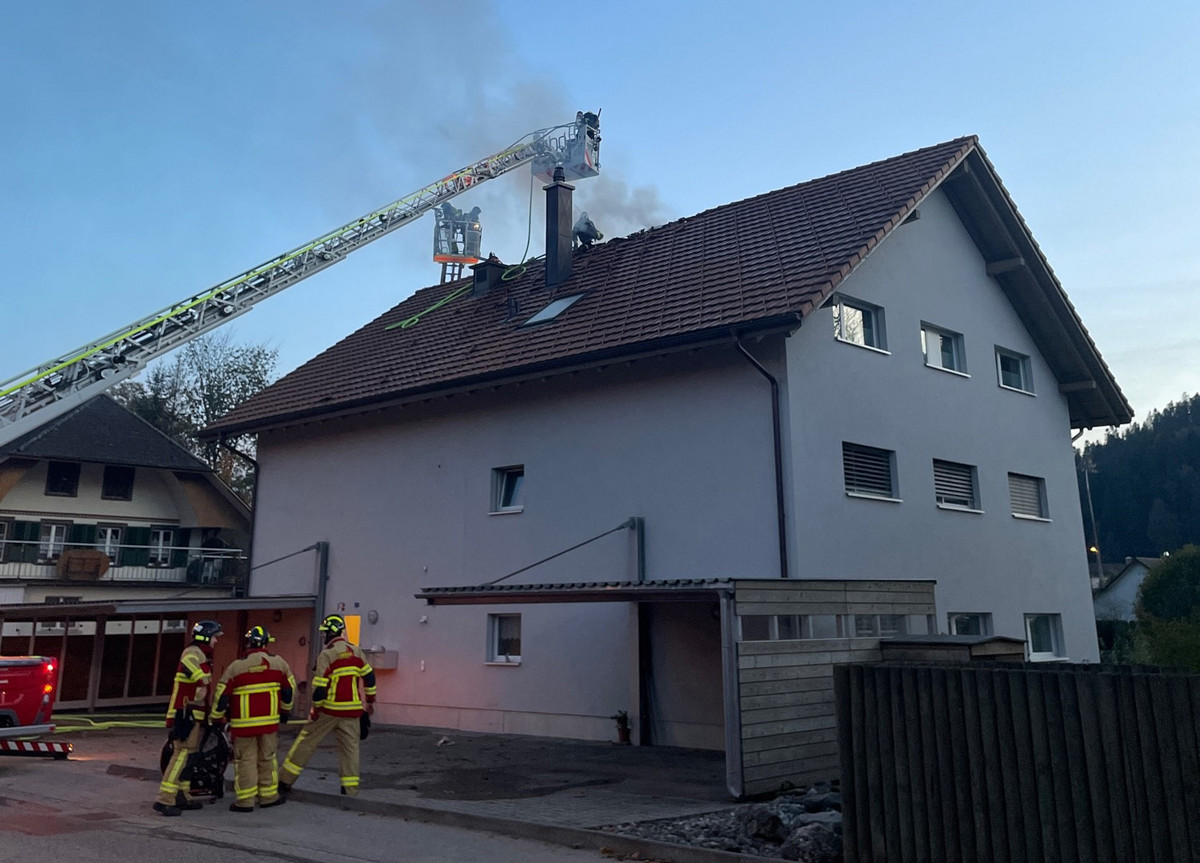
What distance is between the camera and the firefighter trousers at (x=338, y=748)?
33.0ft

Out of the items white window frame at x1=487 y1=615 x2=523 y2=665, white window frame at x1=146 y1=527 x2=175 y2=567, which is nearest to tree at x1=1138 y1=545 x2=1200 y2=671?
white window frame at x1=487 y1=615 x2=523 y2=665

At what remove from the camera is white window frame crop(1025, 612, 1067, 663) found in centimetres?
1855

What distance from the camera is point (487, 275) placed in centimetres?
2245

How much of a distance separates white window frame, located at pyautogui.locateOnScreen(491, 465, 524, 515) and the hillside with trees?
7437cm

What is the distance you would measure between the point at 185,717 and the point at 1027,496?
1572 cm

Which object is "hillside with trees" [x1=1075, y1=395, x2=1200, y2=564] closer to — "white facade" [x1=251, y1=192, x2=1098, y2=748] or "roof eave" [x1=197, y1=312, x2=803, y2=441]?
"white facade" [x1=251, y1=192, x2=1098, y2=748]

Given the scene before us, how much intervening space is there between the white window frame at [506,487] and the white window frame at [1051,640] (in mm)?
9574

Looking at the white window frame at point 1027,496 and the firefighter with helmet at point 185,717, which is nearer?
the firefighter with helmet at point 185,717

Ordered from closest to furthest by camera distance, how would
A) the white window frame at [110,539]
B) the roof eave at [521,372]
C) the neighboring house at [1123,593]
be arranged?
the roof eave at [521,372] → the white window frame at [110,539] → the neighboring house at [1123,593]

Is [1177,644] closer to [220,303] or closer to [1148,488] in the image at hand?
[220,303]

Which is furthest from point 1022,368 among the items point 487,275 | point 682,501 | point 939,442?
point 487,275

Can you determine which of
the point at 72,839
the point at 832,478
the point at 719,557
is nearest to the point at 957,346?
the point at 832,478

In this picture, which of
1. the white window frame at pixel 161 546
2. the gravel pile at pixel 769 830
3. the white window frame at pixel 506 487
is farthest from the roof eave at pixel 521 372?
the white window frame at pixel 161 546

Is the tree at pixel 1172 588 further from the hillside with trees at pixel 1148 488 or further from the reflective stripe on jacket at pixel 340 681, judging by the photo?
the hillside with trees at pixel 1148 488
